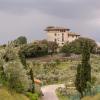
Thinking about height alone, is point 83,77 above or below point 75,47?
below

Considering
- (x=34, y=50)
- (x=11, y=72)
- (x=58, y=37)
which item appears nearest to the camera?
(x=11, y=72)

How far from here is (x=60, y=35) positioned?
6594 inches

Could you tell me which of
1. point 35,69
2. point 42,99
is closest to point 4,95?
point 42,99

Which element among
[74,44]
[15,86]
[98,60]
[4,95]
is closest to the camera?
[4,95]

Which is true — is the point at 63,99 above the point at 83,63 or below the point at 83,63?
below

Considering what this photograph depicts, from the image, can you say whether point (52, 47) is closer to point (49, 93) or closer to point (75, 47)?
point (75, 47)

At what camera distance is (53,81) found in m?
99.9

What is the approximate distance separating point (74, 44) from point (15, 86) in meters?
82.3

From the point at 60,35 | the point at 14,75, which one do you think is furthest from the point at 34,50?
the point at 14,75

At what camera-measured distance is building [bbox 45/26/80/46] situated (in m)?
167

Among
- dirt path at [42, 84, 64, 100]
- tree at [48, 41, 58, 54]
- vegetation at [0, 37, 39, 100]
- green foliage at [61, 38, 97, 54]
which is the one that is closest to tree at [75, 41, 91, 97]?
dirt path at [42, 84, 64, 100]

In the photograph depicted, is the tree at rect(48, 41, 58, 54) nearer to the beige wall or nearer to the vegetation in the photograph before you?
the beige wall

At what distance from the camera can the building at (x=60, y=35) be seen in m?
167

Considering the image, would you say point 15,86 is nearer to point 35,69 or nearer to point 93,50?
point 35,69
